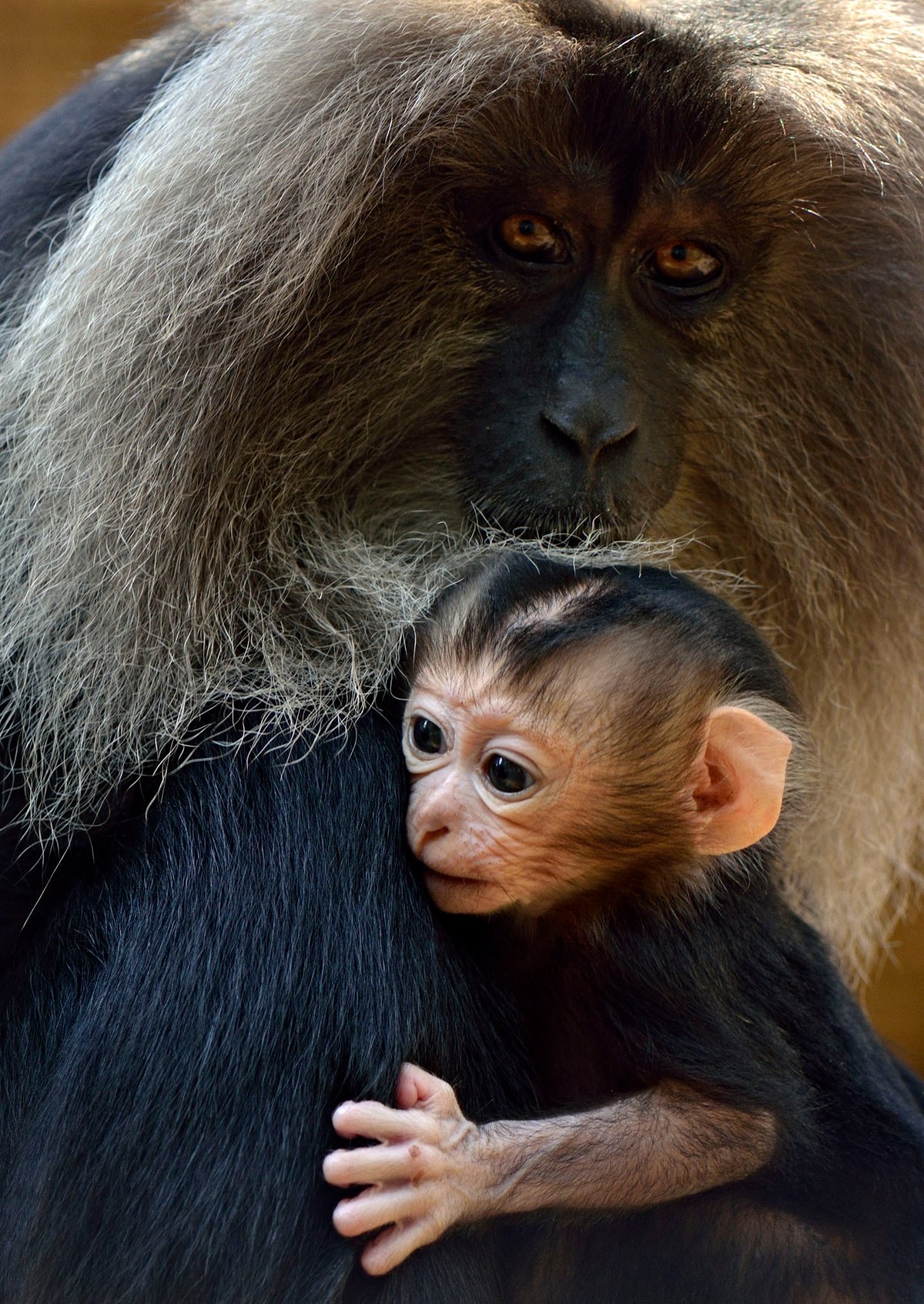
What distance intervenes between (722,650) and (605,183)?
588mm

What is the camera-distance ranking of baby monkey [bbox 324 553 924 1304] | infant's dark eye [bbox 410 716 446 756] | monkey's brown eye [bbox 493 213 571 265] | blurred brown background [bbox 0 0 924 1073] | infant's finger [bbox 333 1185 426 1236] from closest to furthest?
1. infant's finger [bbox 333 1185 426 1236]
2. baby monkey [bbox 324 553 924 1304]
3. infant's dark eye [bbox 410 716 446 756]
4. monkey's brown eye [bbox 493 213 571 265]
5. blurred brown background [bbox 0 0 924 1073]

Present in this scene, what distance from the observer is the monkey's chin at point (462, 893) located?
1.73 meters

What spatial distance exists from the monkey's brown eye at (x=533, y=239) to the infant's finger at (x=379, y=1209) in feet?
3.54

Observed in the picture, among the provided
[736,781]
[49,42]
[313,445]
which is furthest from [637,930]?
[49,42]

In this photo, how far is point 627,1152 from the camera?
1.66m

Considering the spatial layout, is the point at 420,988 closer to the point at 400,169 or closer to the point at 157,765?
the point at 157,765

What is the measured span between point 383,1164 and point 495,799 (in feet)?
1.29

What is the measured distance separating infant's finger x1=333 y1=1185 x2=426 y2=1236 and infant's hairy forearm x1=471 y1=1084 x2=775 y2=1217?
87 millimetres

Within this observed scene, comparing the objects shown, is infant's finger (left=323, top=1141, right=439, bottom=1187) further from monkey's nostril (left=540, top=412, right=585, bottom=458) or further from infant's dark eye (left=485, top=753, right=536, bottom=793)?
monkey's nostril (left=540, top=412, right=585, bottom=458)

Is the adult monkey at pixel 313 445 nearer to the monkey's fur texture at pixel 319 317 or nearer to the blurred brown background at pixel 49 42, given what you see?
the monkey's fur texture at pixel 319 317

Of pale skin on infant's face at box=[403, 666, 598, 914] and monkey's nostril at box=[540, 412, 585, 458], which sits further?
monkey's nostril at box=[540, 412, 585, 458]

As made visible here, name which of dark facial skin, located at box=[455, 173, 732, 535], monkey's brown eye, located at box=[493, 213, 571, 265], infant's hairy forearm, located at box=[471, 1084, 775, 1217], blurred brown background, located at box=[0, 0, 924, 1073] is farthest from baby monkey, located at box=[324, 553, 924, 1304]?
blurred brown background, located at box=[0, 0, 924, 1073]

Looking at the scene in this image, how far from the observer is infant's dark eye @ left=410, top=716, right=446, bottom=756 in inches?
70.1

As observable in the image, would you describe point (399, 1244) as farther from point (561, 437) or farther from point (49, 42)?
point (49, 42)
